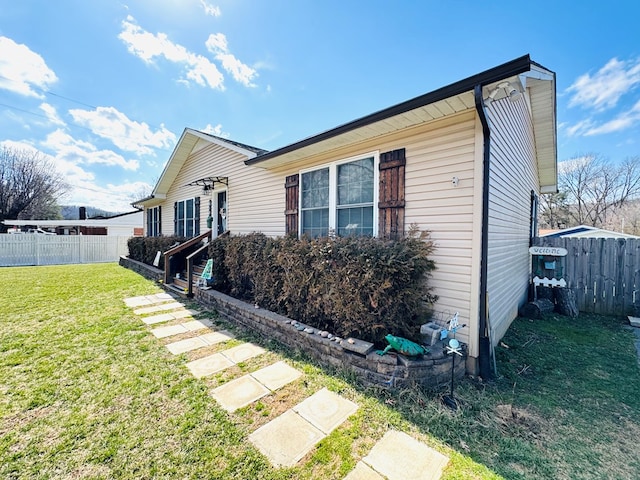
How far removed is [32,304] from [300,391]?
6542 millimetres

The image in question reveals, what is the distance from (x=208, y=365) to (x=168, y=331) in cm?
155

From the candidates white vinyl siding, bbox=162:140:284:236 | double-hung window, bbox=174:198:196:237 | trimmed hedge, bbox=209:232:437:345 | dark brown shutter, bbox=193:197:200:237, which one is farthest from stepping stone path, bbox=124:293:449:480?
double-hung window, bbox=174:198:196:237

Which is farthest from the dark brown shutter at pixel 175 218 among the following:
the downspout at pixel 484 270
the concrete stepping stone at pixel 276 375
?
the downspout at pixel 484 270

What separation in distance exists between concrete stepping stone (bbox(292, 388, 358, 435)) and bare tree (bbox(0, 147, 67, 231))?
3051 centimetres

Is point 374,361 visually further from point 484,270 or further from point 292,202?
point 292,202

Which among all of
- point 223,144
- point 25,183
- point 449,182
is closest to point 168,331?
point 449,182

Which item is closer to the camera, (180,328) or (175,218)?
(180,328)

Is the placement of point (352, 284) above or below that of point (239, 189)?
below

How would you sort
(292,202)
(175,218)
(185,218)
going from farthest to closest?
(175,218)
(185,218)
(292,202)

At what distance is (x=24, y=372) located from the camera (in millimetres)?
3064

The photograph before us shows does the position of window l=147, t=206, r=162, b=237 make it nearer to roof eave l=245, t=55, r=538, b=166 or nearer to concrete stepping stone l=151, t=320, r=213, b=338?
concrete stepping stone l=151, t=320, r=213, b=338

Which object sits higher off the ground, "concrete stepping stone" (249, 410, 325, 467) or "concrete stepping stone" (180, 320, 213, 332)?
"concrete stepping stone" (249, 410, 325, 467)

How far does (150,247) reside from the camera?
10805 millimetres

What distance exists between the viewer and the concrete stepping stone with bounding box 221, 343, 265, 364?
3555 millimetres
